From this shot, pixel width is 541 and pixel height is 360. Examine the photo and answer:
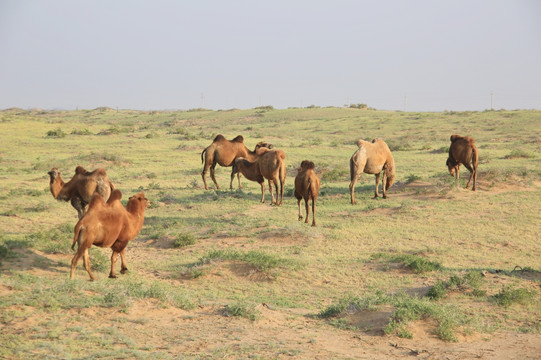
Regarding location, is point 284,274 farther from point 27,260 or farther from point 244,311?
point 27,260

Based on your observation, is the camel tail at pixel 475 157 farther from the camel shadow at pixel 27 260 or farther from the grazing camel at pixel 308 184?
the camel shadow at pixel 27 260

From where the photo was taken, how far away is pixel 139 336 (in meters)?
6.89

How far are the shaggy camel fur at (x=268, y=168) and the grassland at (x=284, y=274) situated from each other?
2.44 feet

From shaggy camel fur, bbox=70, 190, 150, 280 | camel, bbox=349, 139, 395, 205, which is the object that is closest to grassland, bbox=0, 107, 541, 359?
shaggy camel fur, bbox=70, 190, 150, 280

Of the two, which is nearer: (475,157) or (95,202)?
(95,202)

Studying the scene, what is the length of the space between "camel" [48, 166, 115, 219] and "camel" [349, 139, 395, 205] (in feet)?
26.0

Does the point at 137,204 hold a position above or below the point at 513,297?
above

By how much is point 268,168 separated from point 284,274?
6916mm

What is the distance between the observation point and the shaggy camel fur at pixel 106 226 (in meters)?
8.70

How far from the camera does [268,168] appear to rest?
17.1 metres

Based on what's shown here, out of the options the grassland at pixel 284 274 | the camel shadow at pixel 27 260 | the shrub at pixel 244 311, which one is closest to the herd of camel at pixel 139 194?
the grassland at pixel 284 274

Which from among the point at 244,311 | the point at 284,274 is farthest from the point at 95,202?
the point at 284,274

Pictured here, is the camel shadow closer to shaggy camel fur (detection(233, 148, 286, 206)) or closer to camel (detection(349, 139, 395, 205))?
shaggy camel fur (detection(233, 148, 286, 206))

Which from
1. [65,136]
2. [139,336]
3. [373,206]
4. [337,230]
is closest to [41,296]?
[139,336]
